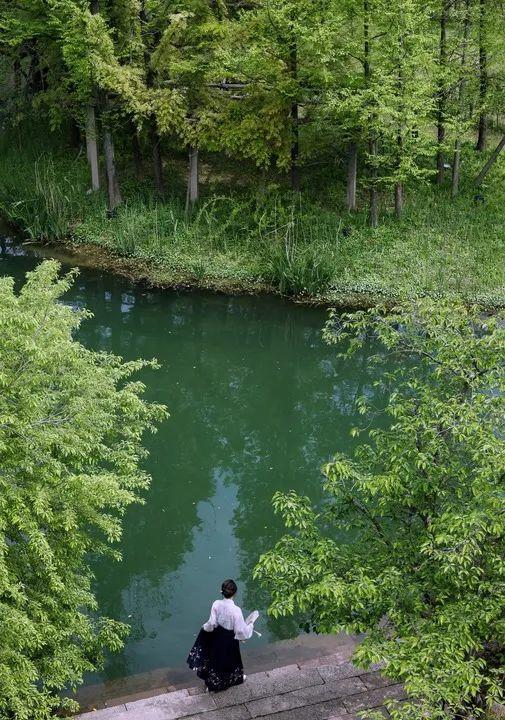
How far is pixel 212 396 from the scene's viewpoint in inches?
609

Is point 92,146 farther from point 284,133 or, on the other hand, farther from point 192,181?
point 284,133

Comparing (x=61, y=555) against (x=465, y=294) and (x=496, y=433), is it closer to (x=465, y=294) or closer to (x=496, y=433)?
(x=496, y=433)

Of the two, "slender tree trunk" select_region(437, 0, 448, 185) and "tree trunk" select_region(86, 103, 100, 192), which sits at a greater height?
"slender tree trunk" select_region(437, 0, 448, 185)

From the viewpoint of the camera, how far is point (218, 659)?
741 centimetres

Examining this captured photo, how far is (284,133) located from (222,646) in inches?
609

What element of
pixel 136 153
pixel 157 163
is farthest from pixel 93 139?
pixel 157 163

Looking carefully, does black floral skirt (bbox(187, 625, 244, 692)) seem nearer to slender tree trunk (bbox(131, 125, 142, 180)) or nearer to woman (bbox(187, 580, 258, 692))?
woman (bbox(187, 580, 258, 692))

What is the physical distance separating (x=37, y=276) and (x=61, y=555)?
3198 mm

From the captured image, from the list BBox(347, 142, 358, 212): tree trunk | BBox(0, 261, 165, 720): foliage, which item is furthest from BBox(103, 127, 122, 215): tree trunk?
BBox(0, 261, 165, 720): foliage

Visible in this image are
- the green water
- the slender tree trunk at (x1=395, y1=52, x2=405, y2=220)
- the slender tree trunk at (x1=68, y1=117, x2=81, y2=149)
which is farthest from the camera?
the slender tree trunk at (x1=68, y1=117, x2=81, y2=149)

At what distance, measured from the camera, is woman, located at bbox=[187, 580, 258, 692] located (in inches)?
286

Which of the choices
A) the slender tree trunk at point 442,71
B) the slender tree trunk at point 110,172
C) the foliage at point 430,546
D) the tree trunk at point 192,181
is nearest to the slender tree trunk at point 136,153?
the slender tree trunk at point 110,172

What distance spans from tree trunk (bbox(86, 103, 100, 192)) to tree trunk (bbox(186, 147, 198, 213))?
2.85 metres

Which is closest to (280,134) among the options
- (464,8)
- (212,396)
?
(464,8)
